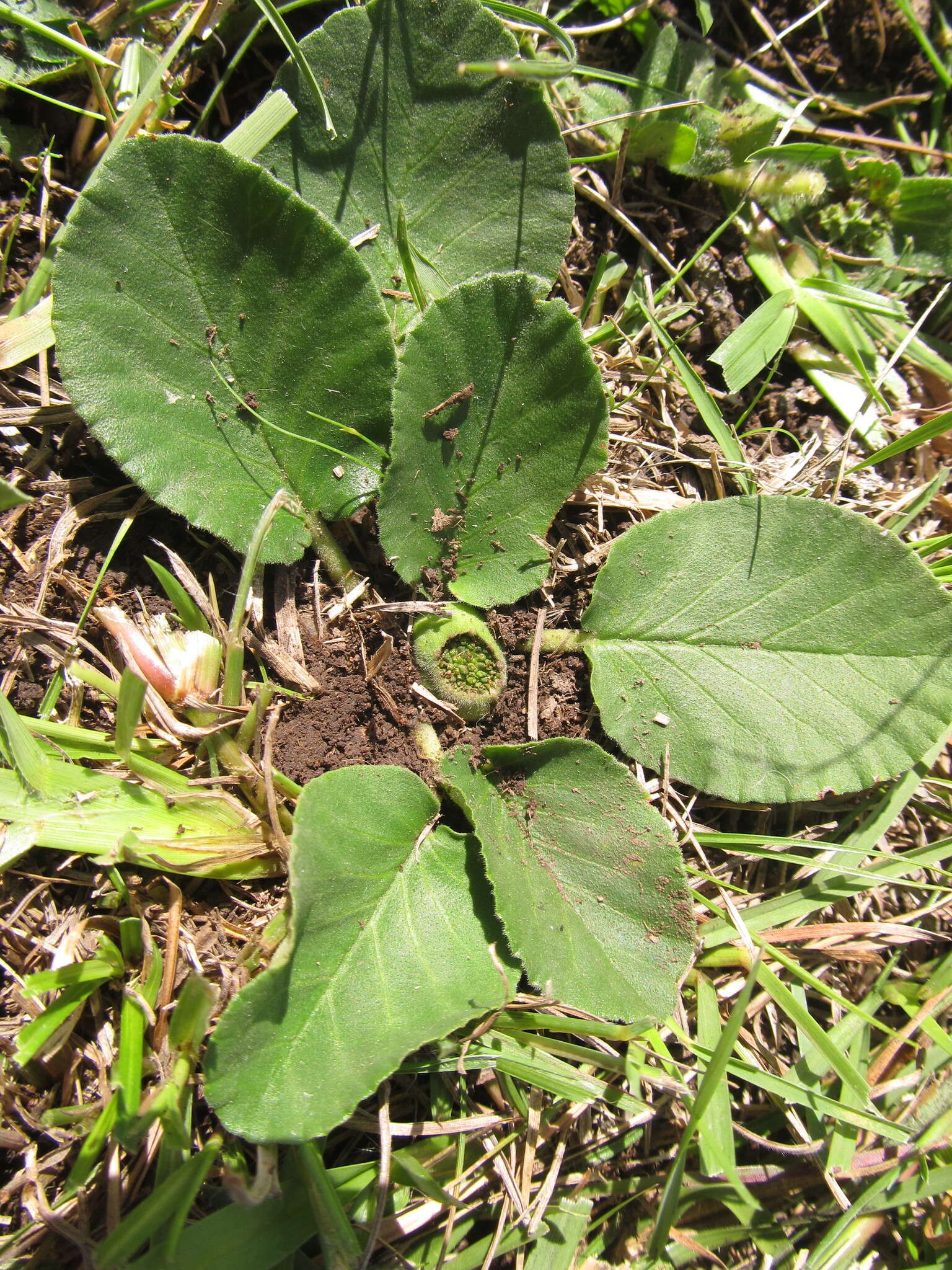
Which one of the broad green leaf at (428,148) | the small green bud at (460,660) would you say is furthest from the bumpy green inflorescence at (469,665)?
the broad green leaf at (428,148)

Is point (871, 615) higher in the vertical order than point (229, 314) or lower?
lower

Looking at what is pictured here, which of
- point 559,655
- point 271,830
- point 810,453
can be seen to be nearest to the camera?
point 271,830

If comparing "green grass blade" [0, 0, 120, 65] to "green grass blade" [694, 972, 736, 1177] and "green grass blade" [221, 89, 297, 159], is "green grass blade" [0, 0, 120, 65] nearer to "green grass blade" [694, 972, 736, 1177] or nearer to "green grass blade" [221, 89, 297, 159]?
"green grass blade" [221, 89, 297, 159]

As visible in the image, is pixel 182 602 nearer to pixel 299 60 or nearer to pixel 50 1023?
pixel 50 1023

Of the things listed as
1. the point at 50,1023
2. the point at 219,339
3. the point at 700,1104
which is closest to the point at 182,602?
the point at 219,339

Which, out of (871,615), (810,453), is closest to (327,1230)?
(871,615)

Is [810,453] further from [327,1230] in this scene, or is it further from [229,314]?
[327,1230]

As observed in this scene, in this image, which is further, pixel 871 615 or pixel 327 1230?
pixel 871 615
